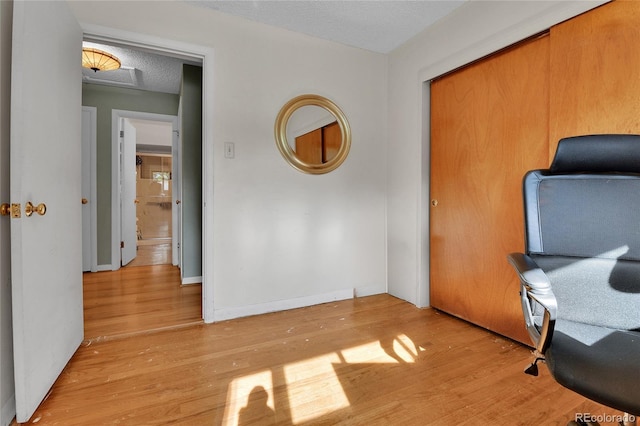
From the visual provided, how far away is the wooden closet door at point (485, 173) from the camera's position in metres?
1.89

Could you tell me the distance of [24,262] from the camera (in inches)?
48.9

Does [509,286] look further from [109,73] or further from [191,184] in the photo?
[109,73]

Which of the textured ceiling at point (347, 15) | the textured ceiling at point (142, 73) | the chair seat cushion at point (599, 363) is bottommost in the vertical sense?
the chair seat cushion at point (599, 363)

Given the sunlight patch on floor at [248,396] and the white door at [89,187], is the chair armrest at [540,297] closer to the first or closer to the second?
the sunlight patch on floor at [248,396]

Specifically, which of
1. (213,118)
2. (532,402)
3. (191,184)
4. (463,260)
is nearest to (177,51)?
(213,118)

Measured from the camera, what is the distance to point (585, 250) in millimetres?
1186

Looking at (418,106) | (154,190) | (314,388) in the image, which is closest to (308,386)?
A: (314,388)

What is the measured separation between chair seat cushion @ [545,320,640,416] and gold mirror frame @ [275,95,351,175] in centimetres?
200

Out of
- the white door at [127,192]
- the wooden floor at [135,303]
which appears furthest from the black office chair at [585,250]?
the white door at [127,192]

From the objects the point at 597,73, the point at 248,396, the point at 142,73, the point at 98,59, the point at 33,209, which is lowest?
the point at 248,396

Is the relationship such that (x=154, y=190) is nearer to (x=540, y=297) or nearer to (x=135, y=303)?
(x=135, y=303)

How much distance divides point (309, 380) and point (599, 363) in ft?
3.91

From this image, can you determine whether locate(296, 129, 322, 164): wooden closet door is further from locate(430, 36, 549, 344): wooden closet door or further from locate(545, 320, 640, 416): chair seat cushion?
locate(545, 320, 640, 416): chair seat cushion

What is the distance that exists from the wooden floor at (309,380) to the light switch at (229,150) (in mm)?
1300
